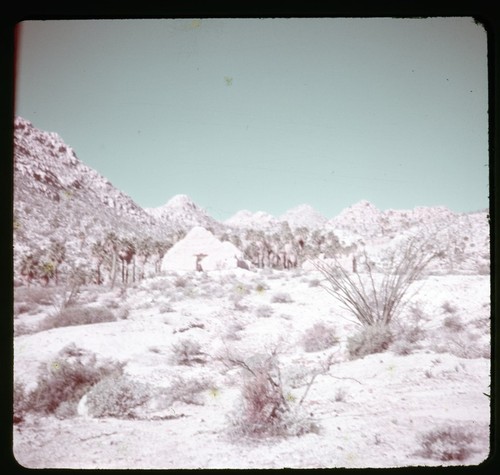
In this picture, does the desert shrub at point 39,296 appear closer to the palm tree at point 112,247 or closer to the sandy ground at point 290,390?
the sandy ground at point 290,390

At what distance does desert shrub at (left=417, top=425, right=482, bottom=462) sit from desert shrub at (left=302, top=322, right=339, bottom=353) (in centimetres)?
193

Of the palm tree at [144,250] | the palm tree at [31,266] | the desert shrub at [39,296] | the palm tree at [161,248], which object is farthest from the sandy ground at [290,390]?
the palm tree at [161,248]

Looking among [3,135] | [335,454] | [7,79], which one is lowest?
[335,454]

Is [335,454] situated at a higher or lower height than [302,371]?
lower

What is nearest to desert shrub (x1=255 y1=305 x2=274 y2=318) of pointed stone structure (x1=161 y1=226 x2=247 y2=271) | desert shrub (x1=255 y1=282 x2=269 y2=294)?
desert shrub (x1=255 y1=282 x2=269 y2=294)

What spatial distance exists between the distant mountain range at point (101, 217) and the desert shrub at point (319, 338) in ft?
9.14

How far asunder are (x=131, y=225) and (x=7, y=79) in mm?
8434

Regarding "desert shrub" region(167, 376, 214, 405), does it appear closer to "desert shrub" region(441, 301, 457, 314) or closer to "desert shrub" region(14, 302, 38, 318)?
"desert shrub" region(14, 302, 38, 318)

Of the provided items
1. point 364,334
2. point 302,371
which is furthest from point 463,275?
point 302,371

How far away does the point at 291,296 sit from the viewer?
739cm

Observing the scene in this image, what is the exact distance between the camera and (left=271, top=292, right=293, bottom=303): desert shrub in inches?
280

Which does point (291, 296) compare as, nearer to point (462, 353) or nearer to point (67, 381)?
point (462, 353)

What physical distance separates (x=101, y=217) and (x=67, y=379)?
6.00 meters

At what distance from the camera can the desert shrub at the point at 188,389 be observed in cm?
403
